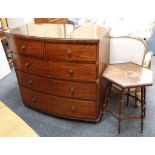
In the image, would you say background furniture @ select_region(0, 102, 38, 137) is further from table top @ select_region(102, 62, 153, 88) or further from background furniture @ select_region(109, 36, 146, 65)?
background furniture @ select_region(109, 36, 146, 65)

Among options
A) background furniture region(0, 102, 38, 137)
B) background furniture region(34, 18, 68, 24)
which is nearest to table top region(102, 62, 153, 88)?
background furniture region(0, 102, 38, 137)

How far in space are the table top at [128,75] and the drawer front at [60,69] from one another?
20cm

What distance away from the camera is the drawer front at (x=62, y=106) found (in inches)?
81.1

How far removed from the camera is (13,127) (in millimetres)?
A: 1047

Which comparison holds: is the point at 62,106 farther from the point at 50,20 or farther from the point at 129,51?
the point at 50,20

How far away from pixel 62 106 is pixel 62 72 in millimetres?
450

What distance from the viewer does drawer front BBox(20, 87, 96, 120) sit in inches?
81.1

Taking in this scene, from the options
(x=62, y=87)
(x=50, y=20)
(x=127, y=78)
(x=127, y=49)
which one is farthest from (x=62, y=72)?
(x=50, y=20)

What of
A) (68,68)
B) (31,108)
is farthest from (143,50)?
(31,108)

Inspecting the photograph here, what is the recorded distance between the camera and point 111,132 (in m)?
2.05

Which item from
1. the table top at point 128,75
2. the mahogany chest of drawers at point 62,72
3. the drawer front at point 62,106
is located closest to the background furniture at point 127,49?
the table top at point 128,75

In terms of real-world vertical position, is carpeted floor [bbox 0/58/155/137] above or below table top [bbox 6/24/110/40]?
below

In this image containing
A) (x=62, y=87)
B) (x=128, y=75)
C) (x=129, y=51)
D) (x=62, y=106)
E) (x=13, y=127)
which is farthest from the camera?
(x=129, y=51)

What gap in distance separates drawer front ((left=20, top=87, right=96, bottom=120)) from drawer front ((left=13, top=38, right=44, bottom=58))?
519 millimetres
